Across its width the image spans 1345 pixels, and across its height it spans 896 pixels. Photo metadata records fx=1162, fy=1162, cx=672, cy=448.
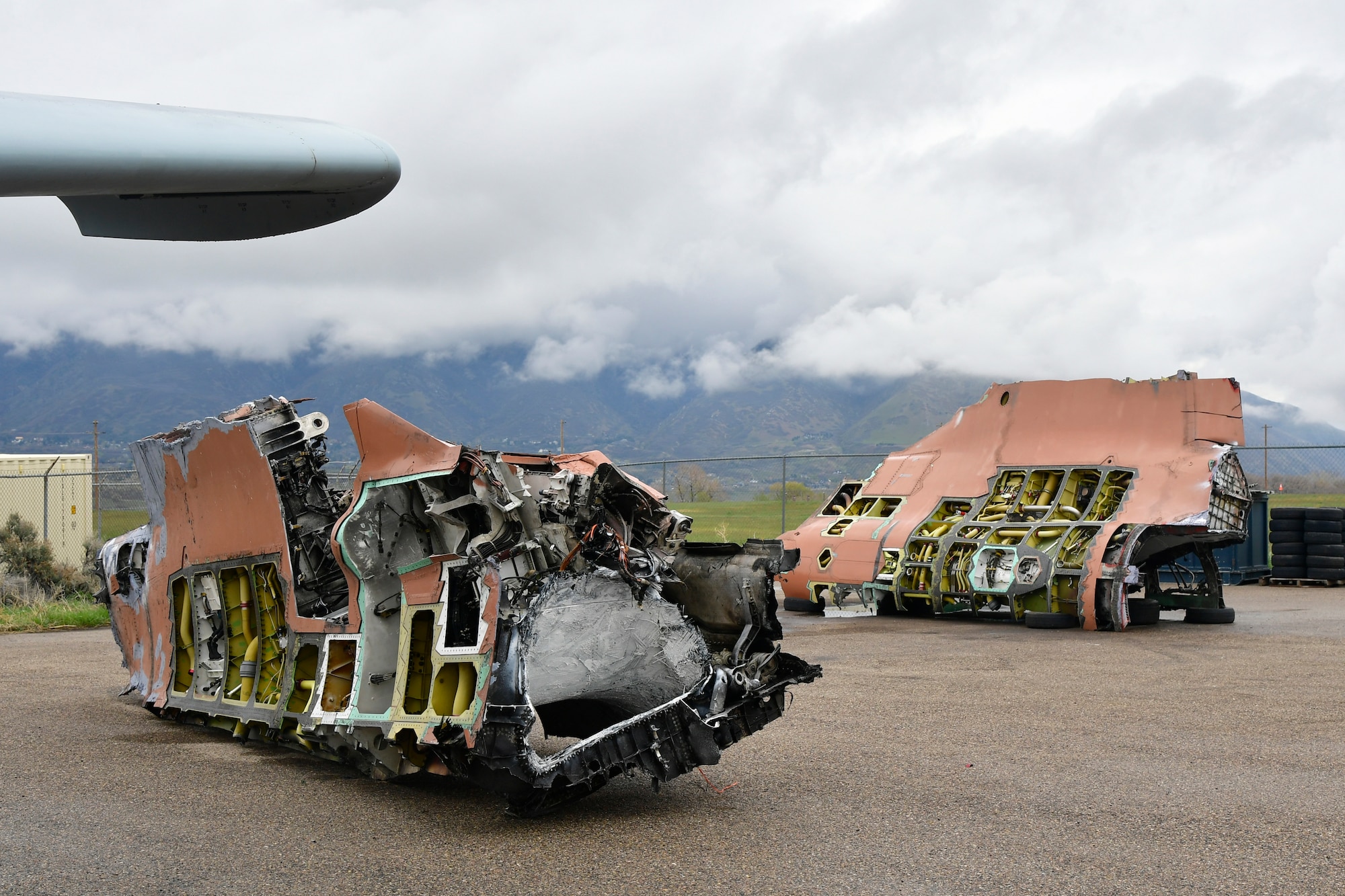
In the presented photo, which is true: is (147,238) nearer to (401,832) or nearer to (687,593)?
(401,832)

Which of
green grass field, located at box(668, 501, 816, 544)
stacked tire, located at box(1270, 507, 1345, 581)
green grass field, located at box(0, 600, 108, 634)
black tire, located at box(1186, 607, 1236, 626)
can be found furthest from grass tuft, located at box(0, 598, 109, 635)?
stacked tire, located at box(1270, 507, 1345, 581)

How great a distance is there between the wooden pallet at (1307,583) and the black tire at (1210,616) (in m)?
7.23

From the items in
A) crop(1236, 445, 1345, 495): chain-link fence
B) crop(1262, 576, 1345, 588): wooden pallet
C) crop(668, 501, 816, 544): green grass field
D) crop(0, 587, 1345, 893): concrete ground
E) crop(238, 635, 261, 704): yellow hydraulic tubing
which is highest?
crop(1236, 445, 1345, 495): chain-link fence

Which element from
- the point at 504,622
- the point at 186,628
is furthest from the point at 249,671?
the point at 504,622

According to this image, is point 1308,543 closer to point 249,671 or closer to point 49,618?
point 249,671

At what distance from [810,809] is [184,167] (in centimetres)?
504

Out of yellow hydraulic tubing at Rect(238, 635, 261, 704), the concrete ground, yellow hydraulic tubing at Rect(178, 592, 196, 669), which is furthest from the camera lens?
yellow hydraulic tubing at Rect(178, 592, 196, 669)

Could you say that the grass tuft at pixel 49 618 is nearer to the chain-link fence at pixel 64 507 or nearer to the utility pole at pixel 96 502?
the utility pole at pixel 96 502

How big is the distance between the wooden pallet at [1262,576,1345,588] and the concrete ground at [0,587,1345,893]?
1256cm

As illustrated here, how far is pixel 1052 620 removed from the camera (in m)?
14.7

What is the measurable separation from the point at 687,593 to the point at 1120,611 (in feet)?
29.3

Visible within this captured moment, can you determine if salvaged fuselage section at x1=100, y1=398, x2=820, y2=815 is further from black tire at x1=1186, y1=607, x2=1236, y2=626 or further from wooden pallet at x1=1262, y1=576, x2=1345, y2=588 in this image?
wooden pallet at x1=1262, y1=576, x2=1345, y2=588

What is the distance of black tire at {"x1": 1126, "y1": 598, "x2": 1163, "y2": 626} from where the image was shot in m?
15.3

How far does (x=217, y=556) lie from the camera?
28.0 feet
